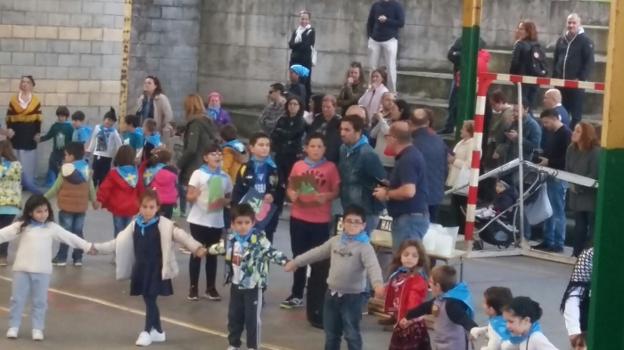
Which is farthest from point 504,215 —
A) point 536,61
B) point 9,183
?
point 9,183

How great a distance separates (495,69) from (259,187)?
37.1ft

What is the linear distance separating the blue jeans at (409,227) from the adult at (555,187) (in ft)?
15.2

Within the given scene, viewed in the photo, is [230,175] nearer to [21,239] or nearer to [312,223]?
[312,223]

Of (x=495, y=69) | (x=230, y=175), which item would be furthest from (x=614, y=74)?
(x=495, y=69)

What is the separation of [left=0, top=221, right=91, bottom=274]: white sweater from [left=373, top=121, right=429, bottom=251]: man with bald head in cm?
259

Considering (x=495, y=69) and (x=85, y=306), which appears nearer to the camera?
(x=85, y=306)

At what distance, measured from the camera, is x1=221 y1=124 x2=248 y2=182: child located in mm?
15047

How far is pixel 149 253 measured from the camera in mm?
11758

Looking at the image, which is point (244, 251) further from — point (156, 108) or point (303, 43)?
point (303, 43)

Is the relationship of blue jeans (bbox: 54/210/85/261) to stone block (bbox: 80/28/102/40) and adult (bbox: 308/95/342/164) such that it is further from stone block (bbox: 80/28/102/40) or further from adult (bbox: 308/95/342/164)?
stone block (bbox: 80/28/102/40)

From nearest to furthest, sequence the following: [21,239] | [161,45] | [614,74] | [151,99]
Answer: [614,74], [21,239], [151,99], [161,45]

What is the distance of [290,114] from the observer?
16.0 m

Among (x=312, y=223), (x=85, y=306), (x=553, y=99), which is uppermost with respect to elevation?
(x=553, y=99)

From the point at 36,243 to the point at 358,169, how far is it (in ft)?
9.22
